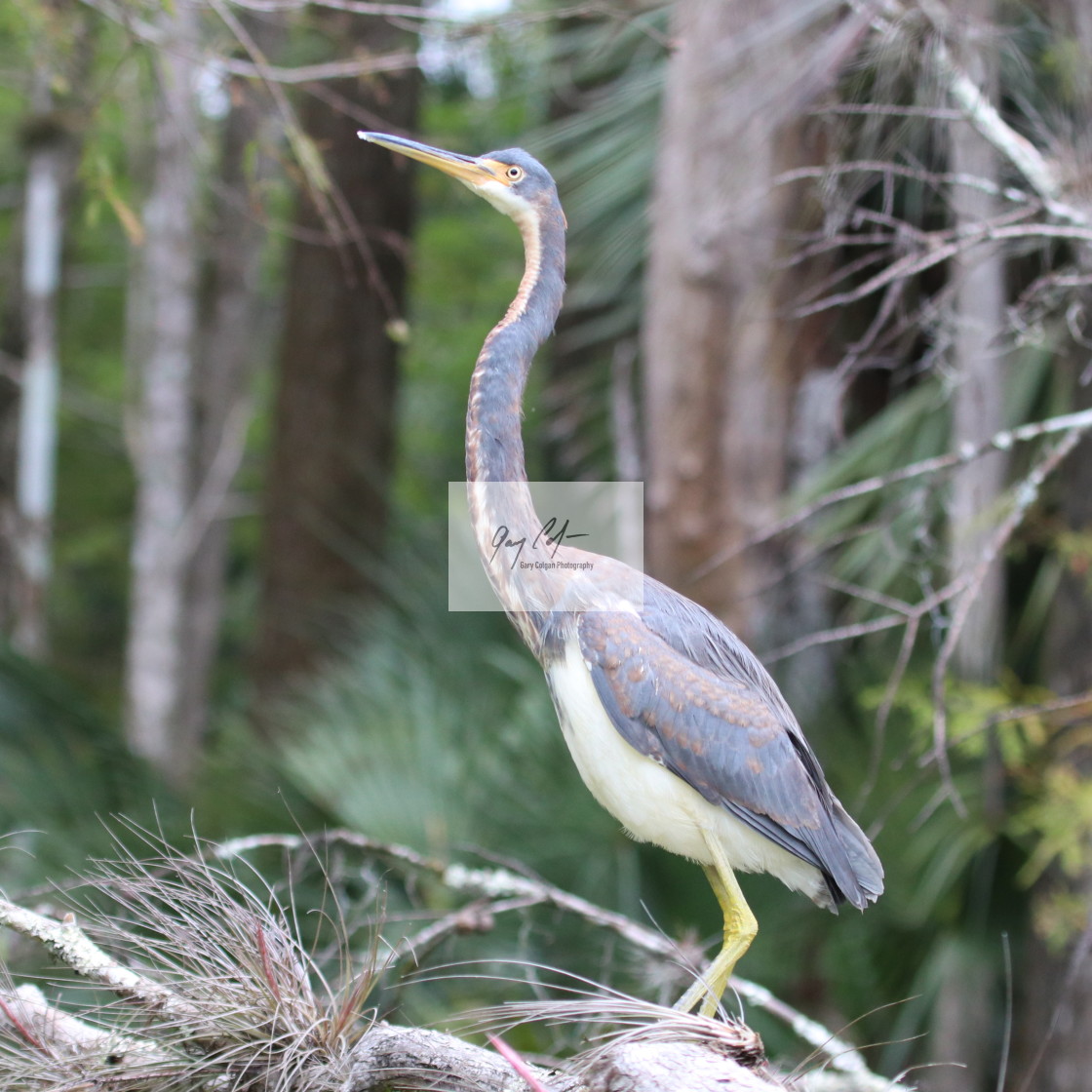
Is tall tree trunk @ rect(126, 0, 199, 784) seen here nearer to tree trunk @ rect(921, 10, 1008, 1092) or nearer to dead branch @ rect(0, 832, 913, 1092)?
tree trunk @ rect(921, 10, 1008, 1092)

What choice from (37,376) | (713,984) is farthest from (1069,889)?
(37,376)

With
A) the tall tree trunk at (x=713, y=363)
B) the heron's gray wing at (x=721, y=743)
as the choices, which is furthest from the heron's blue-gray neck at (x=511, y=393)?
the tall tree trunk at (x=713, y=363)

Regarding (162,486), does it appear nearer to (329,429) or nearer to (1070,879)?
(329,429)

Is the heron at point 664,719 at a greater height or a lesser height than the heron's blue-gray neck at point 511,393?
lesser

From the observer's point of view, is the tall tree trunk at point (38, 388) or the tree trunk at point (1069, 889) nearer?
the tree trunk at point (1069, 889)

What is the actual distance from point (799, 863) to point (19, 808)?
3.14 metres

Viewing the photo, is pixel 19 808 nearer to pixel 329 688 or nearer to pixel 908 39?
pixel 329 688

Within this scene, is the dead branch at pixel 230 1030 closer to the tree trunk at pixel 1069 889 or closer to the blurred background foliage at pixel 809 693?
the blurred background foliage at pixel 809 693

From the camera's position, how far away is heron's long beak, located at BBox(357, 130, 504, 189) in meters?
1.91

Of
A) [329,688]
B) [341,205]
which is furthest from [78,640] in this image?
[341,205]

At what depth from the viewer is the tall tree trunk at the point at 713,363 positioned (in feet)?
15.0

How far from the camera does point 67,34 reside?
3195 mm

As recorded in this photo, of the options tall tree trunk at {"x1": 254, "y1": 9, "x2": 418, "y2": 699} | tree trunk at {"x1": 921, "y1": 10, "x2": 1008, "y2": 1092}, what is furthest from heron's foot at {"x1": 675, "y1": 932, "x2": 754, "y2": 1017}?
tall tree trunk at {"x1": 254, "y1": 9, "x2": 418, "y2": 699}

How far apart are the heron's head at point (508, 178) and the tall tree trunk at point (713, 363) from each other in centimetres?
269
